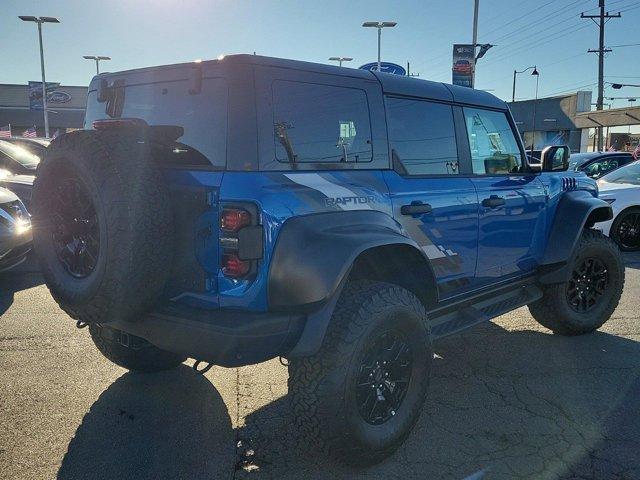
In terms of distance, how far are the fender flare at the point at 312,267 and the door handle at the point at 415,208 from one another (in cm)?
52

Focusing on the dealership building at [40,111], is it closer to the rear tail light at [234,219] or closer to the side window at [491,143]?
the side window at [491,143]

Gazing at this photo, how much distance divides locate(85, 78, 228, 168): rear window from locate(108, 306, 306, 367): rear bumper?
70 cm

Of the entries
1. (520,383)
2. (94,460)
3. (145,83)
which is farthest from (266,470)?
(145,83)

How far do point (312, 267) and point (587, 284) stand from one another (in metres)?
3.40

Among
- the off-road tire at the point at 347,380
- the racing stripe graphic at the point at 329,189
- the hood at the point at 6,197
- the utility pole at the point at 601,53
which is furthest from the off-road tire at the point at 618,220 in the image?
the utility pole at the point at 601,53

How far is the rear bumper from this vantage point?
230 centimetres

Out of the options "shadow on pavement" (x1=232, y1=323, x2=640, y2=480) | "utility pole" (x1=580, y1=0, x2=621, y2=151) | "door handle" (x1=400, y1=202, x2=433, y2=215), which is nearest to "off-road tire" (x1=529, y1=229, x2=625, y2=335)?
"shadow on pavement" (x1=232, y1=323, x2=640, y2=480)

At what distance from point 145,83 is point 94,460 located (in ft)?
6.78

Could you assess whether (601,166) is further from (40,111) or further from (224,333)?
(40,111)

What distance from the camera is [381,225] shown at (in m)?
2.79

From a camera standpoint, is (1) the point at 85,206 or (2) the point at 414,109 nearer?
(1) the point at 85,206

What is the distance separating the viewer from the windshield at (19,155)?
862 centimetres

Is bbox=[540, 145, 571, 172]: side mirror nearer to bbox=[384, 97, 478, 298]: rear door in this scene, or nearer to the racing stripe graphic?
bbox=[384, 97, 478, 298]: rear door

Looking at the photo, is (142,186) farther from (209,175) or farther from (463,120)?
(463,120)
